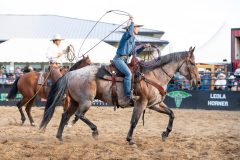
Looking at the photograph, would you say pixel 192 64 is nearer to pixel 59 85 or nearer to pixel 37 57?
pixel 59 85

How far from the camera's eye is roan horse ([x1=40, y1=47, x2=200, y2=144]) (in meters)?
8.59

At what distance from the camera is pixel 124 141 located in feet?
29.0

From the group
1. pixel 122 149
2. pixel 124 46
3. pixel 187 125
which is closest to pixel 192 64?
pixel 124 46

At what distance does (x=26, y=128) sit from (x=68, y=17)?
46.9 metres

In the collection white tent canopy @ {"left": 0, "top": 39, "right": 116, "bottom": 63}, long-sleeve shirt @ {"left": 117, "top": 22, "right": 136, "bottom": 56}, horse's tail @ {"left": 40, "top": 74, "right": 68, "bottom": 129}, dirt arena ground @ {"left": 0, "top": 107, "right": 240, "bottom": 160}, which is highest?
white tent canopy @ {"left": 0, "top": 39, "right": 116, "bottom": 63}

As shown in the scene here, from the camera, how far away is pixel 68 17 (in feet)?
187

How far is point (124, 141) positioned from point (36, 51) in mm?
16477

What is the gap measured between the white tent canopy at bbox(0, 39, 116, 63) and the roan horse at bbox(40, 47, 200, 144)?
47.5ft

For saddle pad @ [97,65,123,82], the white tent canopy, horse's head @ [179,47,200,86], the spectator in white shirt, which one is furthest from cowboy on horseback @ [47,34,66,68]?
the white tent canopy

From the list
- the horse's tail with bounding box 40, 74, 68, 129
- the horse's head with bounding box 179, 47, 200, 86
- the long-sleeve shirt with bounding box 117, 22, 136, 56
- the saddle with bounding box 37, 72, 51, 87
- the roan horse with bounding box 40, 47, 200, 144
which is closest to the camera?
the long-sleeve shirt with bounding box 117, 22, 136, 56

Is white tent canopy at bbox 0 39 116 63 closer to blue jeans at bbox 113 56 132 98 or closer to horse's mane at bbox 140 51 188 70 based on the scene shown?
horse's mane at bbox 140 51 188 70

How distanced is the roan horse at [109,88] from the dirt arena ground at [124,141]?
41 cm

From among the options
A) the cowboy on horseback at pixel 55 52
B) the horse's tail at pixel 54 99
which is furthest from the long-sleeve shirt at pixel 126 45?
the cowboy on horseback at pixel 55 52

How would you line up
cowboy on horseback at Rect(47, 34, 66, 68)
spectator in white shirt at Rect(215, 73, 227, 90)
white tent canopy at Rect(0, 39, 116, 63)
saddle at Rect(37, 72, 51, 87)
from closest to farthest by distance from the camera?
cowboy on horseback at Rect(47, 34, 66, 68)
saddle at Rect(37, 72, 51, 87)
spectator in white shirt at Rect(215, 73, 227, 90)
white tent canopy at Rect(0, 39, 116, 63)
